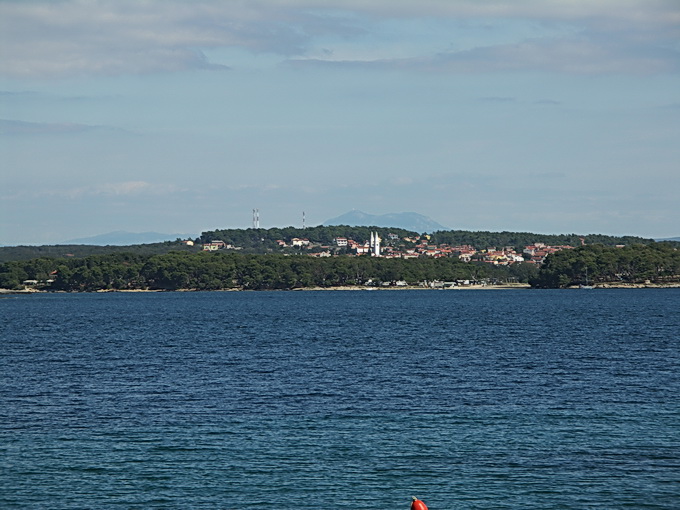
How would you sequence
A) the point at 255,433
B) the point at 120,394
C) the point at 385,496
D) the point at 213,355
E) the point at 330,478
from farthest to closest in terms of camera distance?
the point at 213,355
the point at 120,394
the point at 255,433
the point at 330,478
the point at 385,496

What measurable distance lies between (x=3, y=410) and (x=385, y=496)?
26.3m

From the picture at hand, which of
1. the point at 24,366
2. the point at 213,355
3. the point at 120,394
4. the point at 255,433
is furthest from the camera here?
the point at 213,355

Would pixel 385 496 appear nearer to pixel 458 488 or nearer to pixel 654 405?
pixel 458 488

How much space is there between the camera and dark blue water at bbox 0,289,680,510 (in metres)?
32.8

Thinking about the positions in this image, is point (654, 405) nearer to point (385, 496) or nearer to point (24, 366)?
point (385, 496)

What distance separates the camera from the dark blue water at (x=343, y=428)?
3275 cm

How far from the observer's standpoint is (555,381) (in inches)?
2370

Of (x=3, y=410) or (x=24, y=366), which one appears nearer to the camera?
(x=3, y=410)

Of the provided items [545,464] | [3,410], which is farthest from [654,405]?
[3,410]

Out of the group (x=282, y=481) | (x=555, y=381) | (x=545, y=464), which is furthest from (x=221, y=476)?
(x=555, y=381)

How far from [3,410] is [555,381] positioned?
113ft

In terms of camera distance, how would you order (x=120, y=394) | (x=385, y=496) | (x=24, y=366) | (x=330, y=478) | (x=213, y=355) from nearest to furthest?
(x=385, y=496)
(x=330, y=478)
(x=120, y=394)
(x=24, y=366)
(x=213, y=355)

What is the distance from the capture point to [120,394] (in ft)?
180

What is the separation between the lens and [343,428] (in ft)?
Result: 140
